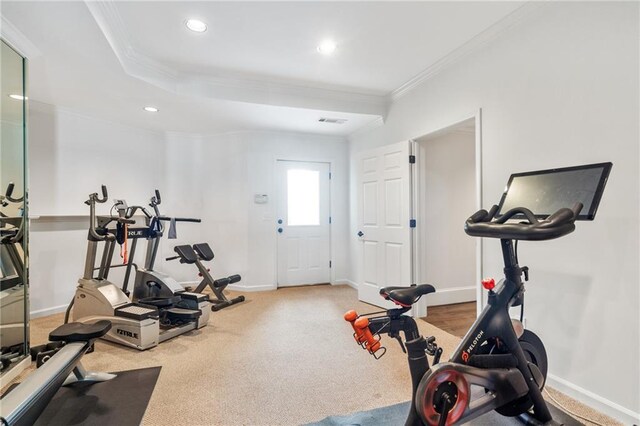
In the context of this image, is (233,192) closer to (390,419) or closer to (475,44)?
(475,44)

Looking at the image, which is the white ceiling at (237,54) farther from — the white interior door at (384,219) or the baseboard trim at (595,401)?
the baseboard trim at (595,401)

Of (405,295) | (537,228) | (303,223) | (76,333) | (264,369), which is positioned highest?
(537,228)

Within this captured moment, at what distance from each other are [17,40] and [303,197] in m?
3.61

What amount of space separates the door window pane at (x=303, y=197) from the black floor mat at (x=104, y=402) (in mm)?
3144

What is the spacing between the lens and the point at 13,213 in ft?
8.00

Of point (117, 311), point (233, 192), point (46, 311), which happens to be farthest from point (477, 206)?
point (46, 311)

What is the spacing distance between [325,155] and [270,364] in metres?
3.52

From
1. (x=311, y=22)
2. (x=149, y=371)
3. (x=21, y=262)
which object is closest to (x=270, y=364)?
(x=149, y=371)

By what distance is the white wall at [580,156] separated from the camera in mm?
1729

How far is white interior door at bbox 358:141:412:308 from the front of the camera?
11.8ft

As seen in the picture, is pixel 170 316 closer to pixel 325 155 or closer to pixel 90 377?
pixel 90 377

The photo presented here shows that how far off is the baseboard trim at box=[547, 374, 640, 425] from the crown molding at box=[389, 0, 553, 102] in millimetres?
2537

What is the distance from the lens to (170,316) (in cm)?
317

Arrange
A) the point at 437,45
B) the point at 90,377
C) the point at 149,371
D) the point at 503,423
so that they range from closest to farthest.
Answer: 1. the point at 503,423
2. the point at 90,377
3. the point at 149,371
4. the point at 437,45
